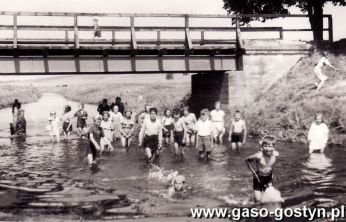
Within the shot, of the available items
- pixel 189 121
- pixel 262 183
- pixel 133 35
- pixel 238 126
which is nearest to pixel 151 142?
pixel 238 126

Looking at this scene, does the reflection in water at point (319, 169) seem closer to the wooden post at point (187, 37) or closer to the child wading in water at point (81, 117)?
the child wading in water at point (81, 117)

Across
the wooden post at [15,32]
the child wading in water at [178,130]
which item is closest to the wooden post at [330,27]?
the child wading in water at [178,130]

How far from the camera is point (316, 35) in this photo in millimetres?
30344

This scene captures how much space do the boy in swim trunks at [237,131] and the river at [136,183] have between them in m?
0.42

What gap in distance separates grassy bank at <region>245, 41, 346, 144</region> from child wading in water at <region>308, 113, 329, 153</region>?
2.56 metres

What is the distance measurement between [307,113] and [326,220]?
12778 millimetres

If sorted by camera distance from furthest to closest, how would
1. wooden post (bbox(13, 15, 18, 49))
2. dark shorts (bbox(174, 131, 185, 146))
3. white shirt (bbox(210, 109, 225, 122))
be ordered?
wooden post (bbox(13, 15, 18, 49)), white shirt (bbox(210, 109, 225, 122)), dark shorts (bbox(174, 131, 185, 146))

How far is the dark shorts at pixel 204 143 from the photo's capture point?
577 inches

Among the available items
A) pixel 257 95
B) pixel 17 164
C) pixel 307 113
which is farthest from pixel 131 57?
pixel 17 164

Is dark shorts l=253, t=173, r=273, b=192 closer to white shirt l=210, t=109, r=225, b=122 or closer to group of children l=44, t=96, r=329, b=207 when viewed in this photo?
group of children l=44, t=96, r=329, b=207

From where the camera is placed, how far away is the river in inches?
368

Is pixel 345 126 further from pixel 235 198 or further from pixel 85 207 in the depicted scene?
pixel 85 207

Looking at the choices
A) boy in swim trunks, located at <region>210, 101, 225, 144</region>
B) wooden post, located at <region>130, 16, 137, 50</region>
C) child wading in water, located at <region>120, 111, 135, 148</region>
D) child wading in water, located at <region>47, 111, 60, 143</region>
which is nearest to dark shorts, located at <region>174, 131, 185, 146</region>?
child wading in water, located at <region>120, 111, 135, 148</region>

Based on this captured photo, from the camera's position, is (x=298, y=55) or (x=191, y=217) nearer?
(x=191, y=217)
